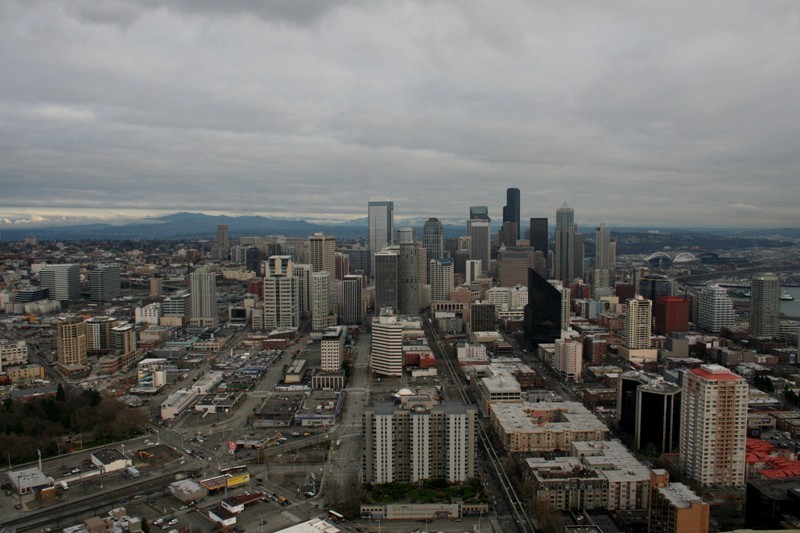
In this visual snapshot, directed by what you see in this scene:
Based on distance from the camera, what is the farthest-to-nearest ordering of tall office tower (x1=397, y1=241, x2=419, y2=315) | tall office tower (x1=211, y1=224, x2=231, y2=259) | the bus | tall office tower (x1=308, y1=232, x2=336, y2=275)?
tall office tower (x1=211, y1=224, x2=231, y2=259) < tall office tower (x1=308, y1=232, x2=336, y2=275) < tall office tower (x1=397, y1=241, x2=419, y2=315) < the bus

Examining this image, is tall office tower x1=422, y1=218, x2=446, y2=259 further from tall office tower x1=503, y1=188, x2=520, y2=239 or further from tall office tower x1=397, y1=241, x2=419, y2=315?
tall office tower x1=397, y1=241, x2=419, y2=315

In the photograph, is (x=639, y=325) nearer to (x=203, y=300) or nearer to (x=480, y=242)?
(x=203, y=300)

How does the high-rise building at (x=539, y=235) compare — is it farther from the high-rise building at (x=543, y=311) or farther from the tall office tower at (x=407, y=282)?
the high-rise building at (x=543, y=311)

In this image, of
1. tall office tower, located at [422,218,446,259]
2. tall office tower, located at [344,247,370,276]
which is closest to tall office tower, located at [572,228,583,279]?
tall office tower, located at [422,218,446,259]

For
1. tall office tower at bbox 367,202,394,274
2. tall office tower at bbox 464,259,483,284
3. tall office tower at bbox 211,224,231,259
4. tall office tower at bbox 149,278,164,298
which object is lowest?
tall office tower at bbox 149,278,164,298

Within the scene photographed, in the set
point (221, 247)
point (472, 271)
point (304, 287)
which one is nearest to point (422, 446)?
point (304, 287)

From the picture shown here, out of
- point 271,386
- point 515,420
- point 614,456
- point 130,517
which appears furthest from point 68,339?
point 614,456
